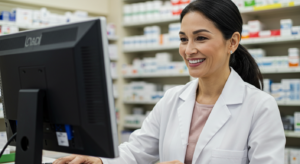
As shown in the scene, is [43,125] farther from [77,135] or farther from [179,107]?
[179,107]

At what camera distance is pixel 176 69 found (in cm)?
462

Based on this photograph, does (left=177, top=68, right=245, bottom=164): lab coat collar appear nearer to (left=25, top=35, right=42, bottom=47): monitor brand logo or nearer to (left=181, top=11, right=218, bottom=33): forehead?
(left=181, top=11, right=218, bottom=33): forehead

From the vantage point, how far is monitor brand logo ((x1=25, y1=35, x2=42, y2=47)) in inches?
44.3

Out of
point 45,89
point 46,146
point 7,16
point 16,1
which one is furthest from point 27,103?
point 16,1

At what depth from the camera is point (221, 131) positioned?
5.11 ft

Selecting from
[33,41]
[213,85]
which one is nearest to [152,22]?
[213,85]

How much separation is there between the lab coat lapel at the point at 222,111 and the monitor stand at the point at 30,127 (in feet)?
2.49

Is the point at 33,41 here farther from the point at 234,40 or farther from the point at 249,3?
the point at 249,3

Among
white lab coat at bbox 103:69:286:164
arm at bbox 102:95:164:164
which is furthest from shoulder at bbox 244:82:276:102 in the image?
arm at bbox 102:95:164:164

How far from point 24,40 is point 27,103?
0.75ft

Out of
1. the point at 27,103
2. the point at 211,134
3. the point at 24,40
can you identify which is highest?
the point at 24,40

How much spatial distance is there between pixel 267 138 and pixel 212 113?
29cm

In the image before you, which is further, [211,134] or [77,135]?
[211,134]

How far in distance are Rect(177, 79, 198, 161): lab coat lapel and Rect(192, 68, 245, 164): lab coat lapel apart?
9 centimetres
